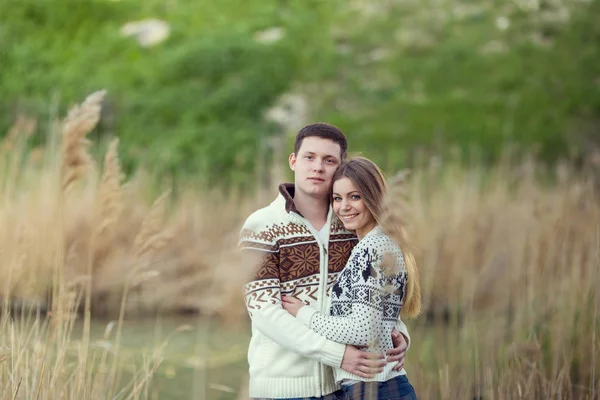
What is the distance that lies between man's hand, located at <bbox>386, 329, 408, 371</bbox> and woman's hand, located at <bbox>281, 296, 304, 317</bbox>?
0.72ft

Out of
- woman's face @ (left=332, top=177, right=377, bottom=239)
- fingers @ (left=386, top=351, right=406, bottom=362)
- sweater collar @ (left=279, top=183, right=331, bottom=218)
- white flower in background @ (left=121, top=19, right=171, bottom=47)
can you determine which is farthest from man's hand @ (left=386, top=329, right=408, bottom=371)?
white flower in background @ (left=121, top=19, right=171, bottom=47)

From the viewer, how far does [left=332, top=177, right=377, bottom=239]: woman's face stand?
1.96 m

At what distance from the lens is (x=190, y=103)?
974 centimetres

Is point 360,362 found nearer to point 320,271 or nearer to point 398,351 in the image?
point 398,351

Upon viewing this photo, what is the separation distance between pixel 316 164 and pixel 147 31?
9.00m

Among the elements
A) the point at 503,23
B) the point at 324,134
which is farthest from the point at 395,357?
the point at 503,23

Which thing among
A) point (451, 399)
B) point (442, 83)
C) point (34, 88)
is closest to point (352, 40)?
point (442, 83)

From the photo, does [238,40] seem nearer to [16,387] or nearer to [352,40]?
[352,40]

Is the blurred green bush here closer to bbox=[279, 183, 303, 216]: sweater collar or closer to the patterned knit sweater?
bbox=[279, 183, 303, 216]: sweater collar

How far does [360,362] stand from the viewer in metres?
1.92

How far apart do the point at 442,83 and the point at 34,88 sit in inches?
186

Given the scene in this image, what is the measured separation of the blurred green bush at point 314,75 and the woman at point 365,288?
6963 mm

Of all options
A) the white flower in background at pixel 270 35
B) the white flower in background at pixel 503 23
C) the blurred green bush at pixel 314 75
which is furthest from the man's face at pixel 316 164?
the white flower in background at pixel 503 23

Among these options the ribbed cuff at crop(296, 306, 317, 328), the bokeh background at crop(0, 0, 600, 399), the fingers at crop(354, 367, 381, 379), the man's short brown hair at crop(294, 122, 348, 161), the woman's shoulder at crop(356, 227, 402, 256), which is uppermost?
the bokeh background at crop(0, 0, 600, 399)
